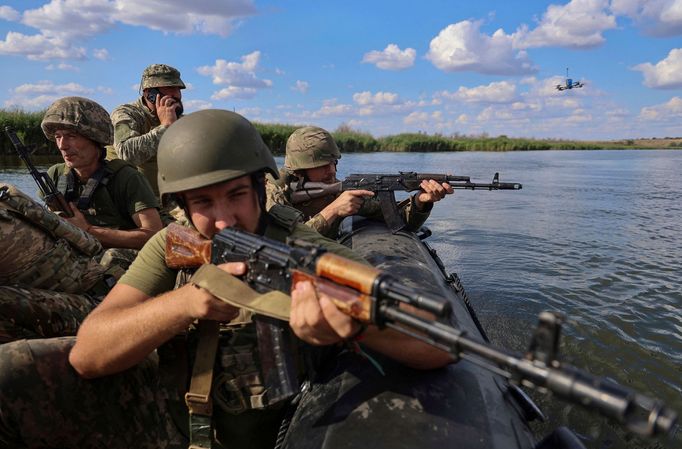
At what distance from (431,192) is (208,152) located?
4.18 metres

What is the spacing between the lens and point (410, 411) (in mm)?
2061

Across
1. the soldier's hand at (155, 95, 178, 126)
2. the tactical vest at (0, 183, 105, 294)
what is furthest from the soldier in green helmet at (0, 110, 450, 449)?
the soldier's hand at (155, 95, 178, 126)

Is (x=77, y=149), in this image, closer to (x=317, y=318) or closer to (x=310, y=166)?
(x=310, y=166)

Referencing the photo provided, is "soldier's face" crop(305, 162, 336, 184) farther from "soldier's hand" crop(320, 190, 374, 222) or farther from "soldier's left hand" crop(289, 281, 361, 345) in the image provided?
"soldier's left hand" crop(289, 281, 361, 345)

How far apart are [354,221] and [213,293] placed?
4.42 meters

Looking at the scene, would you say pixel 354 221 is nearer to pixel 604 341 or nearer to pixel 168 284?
pixel 604 341

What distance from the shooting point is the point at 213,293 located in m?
2.05

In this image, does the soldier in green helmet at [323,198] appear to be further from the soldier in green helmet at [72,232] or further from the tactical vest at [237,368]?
the tactical vest at [237,368]

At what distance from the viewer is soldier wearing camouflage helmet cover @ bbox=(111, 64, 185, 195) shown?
580 cm

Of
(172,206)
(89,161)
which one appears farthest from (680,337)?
(89,161)

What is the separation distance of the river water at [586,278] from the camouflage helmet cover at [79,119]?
4.46m

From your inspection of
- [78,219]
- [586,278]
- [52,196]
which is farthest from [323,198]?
[586,278]

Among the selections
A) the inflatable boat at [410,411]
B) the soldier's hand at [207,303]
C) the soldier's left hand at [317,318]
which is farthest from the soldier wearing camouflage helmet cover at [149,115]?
the soldier's left hand at [317,318]

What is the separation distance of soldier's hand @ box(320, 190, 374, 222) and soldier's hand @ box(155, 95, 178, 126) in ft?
7.94
